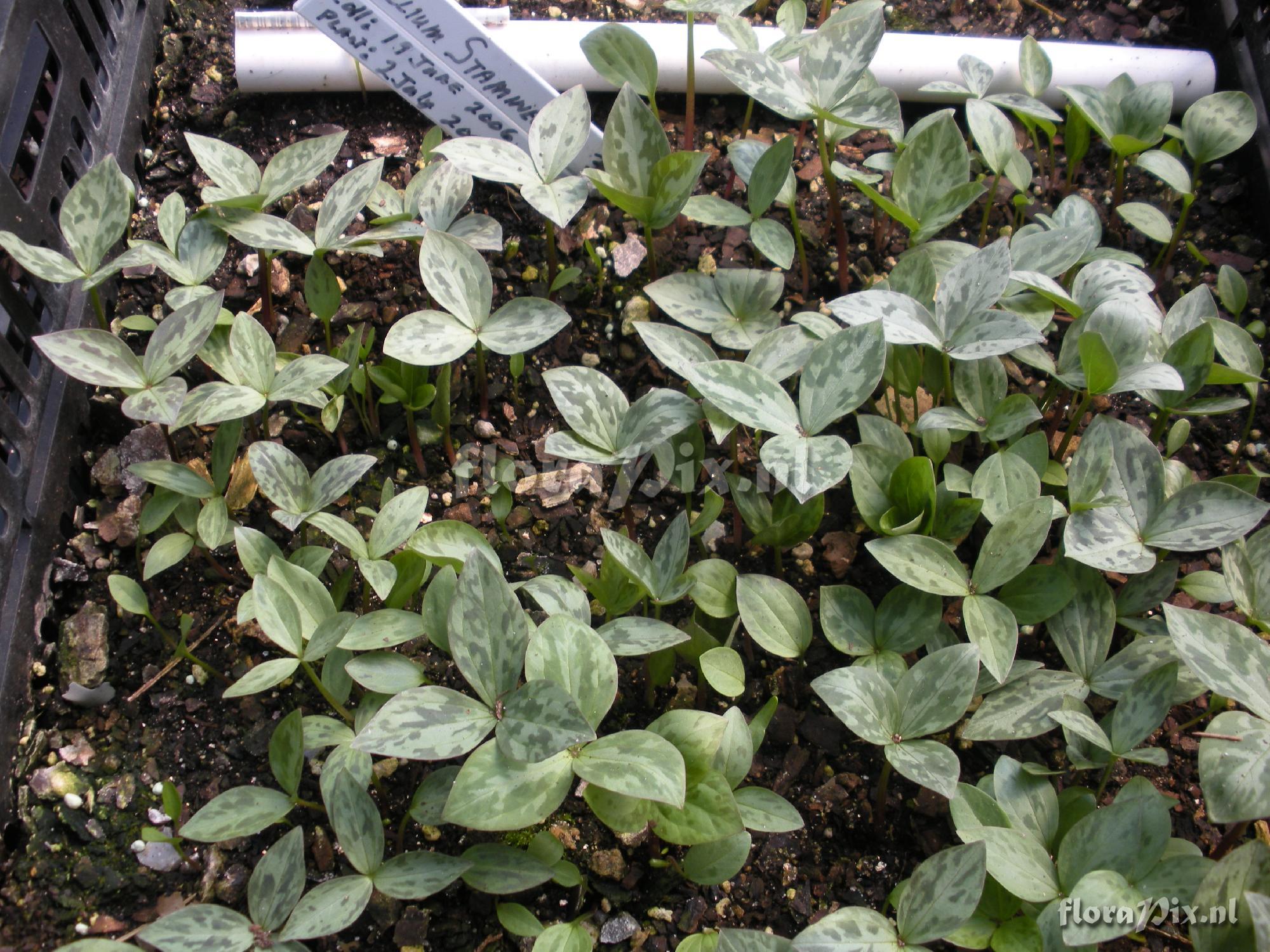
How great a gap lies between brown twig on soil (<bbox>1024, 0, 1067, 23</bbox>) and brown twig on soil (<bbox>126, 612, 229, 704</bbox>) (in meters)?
1.68

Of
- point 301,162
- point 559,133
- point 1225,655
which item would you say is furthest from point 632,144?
point 1225,655

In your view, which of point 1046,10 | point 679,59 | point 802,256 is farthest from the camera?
point 1046,10

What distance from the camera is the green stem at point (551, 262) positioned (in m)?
1.31

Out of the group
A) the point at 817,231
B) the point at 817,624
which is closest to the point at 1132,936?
the point at 817,624

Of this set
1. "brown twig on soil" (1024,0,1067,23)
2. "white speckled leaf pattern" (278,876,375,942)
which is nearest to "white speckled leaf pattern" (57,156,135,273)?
"white speckled leaf pattern" (278,876,375,942)

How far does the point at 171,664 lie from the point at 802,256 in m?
0.98

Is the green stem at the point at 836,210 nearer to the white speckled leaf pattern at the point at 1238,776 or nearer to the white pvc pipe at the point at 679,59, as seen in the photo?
the white pvc pipe at the point at 679,59

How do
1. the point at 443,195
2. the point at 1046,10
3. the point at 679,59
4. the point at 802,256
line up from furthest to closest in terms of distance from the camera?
the point at 1046,10 → the point at 679,59 → the point at 802,256 → the point at 443,195

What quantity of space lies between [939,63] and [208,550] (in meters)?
1.33

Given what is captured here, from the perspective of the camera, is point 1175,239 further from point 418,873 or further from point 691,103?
point 418,873

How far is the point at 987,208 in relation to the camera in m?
1.45

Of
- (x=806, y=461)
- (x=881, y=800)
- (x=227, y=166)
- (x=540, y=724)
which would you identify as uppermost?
(x=227, y=166)

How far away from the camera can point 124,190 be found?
44.5 inches

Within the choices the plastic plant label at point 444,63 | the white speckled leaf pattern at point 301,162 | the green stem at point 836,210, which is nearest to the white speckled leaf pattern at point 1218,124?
the green stem at point 836,210
